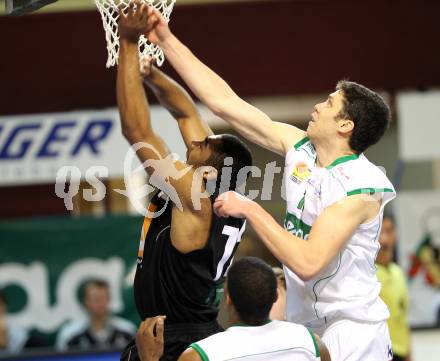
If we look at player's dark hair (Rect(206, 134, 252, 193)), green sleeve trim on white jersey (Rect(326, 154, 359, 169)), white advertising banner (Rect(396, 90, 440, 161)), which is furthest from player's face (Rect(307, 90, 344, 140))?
white advertising banner (Rect(396, 90, 440, 161))

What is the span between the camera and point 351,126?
421 cm

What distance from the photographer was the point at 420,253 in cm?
916

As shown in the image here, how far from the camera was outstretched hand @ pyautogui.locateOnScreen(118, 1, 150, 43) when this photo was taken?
4086 millimetres

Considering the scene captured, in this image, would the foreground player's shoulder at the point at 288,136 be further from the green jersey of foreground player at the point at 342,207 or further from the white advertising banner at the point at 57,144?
the white advertising banner at the point at 57,144

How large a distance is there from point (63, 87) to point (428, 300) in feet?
14.3

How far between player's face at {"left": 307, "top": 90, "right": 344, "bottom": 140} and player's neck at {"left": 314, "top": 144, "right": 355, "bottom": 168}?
6 cm

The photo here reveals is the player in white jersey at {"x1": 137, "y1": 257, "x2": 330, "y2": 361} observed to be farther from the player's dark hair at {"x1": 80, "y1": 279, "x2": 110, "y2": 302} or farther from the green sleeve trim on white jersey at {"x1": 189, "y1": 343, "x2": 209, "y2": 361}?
the player's dark hair at {"x1": 80, "y1": 279, "x2": 110, "y2": 302}

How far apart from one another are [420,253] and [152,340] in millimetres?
5630

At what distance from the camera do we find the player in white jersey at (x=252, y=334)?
3828 mm

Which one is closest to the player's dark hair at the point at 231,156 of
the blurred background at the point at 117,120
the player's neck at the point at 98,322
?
the blurred background at the point at 117,120

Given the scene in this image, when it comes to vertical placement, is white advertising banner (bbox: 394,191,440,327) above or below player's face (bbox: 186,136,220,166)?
below

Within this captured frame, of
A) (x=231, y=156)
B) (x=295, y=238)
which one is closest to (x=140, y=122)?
(x=231, y=156)

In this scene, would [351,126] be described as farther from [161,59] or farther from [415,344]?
[415,344]

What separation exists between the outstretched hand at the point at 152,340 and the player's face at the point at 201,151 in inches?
35.5
